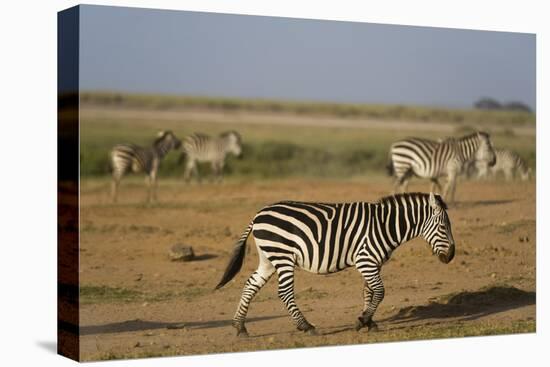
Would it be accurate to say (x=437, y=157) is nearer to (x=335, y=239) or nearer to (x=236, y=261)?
(x=335, y=239)

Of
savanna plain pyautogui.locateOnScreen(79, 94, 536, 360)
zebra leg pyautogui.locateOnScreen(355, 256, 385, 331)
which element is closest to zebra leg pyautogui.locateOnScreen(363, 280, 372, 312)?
zebra leg pyautogui.locateOnScreen(355, 256, 385, 331)

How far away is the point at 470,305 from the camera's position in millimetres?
14641

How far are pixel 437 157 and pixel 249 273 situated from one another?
3253 millimetres

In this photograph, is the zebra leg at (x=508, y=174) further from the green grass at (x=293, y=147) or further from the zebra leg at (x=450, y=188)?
the zebra leg at (x=450, y=188)

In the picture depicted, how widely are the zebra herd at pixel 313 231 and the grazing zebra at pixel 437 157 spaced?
1.50 m

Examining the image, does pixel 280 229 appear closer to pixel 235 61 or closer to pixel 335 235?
pixel 335 235

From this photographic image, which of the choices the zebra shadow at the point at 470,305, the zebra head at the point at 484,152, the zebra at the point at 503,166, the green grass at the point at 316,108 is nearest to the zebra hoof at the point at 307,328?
the zebra shadow at the point at 470,305

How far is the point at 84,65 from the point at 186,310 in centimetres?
303

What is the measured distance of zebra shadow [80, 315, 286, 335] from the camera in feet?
40.7

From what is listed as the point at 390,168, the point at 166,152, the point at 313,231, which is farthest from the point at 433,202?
the point at 166,152

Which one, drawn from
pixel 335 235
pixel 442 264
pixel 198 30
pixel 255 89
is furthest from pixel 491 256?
pixel 198 30

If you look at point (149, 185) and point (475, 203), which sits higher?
point (149, 185)

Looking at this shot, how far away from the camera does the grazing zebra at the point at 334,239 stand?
1310cm

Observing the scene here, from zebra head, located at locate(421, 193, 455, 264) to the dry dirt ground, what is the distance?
0.95 metres
